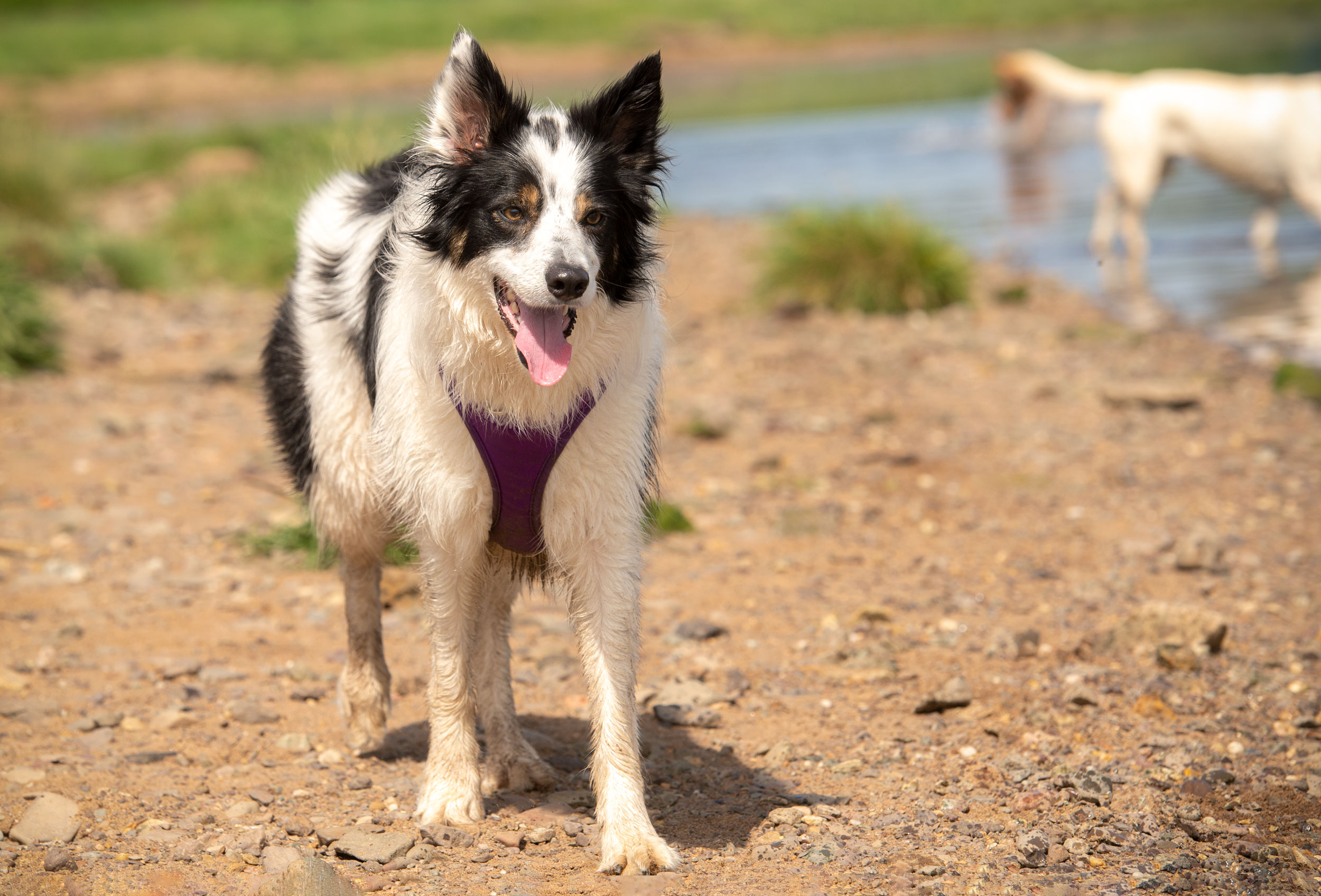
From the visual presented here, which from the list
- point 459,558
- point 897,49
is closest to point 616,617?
point 459,558

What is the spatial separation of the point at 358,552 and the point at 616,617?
117 centimetres

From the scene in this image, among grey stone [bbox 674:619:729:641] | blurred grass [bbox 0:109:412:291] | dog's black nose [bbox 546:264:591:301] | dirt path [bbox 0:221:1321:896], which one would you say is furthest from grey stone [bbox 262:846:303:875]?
blurred grass [bbox 0:109:412:291]

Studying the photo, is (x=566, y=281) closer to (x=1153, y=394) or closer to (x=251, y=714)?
(x=251, y=714)

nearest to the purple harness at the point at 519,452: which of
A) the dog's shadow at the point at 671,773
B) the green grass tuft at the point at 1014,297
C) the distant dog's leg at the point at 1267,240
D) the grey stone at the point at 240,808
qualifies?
the dog's shadow at the point at 671,773

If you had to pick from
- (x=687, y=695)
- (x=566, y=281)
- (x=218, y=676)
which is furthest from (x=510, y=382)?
(x=218, y=676)

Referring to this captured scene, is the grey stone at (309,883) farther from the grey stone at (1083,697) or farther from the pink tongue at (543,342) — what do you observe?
the grey stone at (1083,697)

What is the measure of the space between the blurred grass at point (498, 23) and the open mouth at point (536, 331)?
4009cm

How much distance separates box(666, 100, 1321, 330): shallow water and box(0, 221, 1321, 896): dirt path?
2.67m

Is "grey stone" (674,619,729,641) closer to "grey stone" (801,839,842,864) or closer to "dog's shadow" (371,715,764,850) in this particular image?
"dog's shadow" (371,715,764,850)

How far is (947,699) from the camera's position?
4289 mm

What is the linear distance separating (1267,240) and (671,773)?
33.4ft

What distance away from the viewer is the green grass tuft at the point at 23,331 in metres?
8.00

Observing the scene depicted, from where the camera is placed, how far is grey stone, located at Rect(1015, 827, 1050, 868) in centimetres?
325

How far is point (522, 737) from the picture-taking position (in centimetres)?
402
